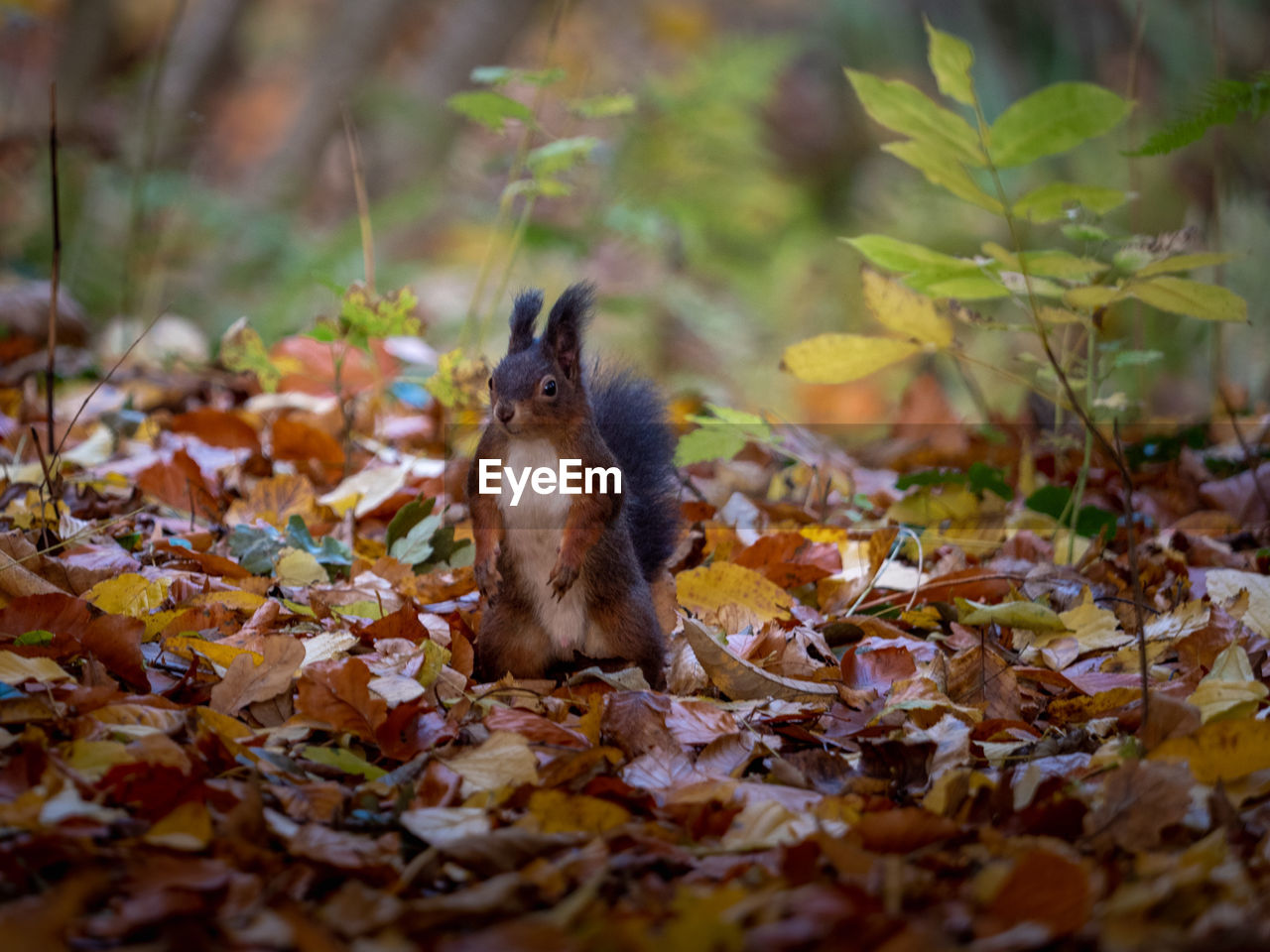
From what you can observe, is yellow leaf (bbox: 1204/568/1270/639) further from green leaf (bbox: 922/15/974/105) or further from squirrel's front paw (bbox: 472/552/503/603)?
squirrel's front paw (bbox: 472/552/503/603)

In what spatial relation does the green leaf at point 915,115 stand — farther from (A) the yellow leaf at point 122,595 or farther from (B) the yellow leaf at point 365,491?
(A) the yellow leaf at point 122,595

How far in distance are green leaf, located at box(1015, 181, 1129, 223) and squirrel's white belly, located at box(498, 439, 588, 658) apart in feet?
3.85

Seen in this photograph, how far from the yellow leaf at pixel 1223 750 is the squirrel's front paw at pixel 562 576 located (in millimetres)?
949

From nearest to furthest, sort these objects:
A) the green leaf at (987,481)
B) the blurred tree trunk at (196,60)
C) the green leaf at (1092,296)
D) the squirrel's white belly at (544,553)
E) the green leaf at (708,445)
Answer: the squirrel's white belly at (544,553) → the green leaf at (1092,296) → the green leaf at (708,445) → the green leaf at (987,481) → the blurred tree trunk at (196,60)

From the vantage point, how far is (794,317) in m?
8.35

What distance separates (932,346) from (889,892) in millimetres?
1635

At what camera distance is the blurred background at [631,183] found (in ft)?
18.0

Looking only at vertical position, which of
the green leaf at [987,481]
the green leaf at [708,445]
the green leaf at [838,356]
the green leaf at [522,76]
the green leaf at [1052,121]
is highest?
the green leaf at [522,76]

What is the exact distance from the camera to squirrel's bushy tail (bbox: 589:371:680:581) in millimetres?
2385

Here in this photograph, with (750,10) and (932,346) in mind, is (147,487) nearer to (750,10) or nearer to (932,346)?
(932,346)

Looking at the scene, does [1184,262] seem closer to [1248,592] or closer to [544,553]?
[1248,592]

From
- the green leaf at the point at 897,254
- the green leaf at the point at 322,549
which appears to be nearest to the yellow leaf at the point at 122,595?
the green leaf at the point at 322,549

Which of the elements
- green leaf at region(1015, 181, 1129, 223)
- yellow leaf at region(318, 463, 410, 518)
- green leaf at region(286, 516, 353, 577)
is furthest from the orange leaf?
green leaf at region(1015, 181, 1129, 223)

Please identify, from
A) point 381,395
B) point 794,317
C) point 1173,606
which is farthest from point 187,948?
point 794,317
